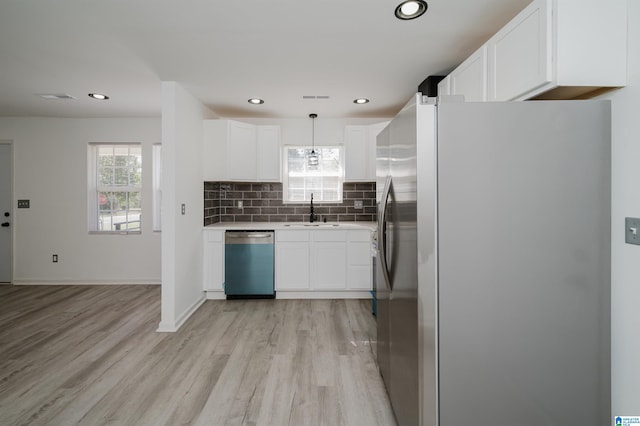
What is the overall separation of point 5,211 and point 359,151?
5264mm

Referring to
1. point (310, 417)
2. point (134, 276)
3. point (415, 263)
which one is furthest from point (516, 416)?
point (134, 276)

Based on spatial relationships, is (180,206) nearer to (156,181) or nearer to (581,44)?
(156,181)

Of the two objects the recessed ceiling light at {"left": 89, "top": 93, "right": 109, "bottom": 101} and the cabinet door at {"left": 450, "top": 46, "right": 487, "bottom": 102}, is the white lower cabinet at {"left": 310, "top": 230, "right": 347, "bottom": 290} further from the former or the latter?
the recessed ceiling light at {"left": 89, "top": 93, "right": 109, "bottom": 101}

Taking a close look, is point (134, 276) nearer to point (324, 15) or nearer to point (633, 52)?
point (324, 15)

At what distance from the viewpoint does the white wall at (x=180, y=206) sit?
9.95 feet

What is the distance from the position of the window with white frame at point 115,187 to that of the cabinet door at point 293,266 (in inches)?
92.5

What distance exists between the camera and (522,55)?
1.49 m

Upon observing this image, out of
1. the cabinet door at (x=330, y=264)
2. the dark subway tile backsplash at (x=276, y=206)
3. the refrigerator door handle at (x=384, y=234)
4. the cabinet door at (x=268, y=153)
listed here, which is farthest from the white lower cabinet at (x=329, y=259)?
the refrigerator door handle at (x=384, y=234)

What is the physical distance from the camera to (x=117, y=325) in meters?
3.08

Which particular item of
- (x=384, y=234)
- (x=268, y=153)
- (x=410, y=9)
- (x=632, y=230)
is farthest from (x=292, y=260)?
(x=632, y=230)

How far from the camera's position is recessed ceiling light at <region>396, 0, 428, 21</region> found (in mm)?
1836

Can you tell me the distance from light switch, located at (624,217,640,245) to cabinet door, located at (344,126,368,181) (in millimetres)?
3018

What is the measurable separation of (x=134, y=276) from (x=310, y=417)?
12.7 feet

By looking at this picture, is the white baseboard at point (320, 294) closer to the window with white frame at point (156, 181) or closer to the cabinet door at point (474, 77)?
the window with white frame at point (156, 181)
